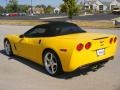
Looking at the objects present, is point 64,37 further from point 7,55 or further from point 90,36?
point 7,55

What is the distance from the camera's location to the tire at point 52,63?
661 cm

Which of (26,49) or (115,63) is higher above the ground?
(26,49)

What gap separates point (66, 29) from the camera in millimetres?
7434

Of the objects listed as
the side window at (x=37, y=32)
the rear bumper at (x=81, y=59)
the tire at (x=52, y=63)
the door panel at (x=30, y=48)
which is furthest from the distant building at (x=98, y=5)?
the rear bumper at (x=81, y=59)

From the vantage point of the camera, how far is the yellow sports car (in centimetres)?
625

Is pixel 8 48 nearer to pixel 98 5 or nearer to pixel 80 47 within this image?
pixel 80 47

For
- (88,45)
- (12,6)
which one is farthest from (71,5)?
(12,6)

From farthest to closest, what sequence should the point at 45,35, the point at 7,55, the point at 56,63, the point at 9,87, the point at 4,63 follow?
the point at 7,55, the point at 4,63, the point at 45,35, the point at 56,63, the point at 9,87

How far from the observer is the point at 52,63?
685 centimetres

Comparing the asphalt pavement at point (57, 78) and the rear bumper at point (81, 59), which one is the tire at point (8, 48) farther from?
the rear bumper at point (81, 59)

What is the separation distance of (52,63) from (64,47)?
71 centimetres

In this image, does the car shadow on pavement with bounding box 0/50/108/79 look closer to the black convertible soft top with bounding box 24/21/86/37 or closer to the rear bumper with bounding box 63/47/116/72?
the rear bumper with bounding box 63/47/116/72

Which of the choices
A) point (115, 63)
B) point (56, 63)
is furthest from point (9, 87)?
point (115, 63)

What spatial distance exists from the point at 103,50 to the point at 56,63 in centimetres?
122
